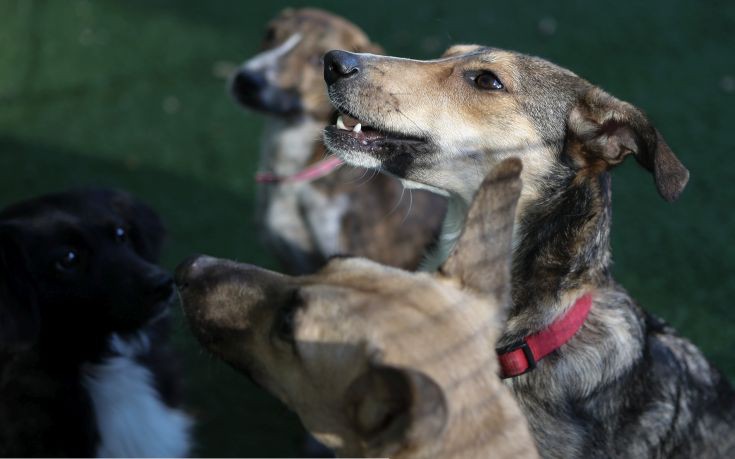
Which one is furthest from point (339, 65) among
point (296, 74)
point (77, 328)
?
point (296, 74)

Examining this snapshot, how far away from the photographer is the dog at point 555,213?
3.04 metres

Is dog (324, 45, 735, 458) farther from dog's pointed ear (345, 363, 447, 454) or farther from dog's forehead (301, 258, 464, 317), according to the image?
dog's pointed ear (345, 363, 447, 454)

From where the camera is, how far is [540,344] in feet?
9.94

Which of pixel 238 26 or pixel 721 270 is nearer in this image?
pixel 721 270

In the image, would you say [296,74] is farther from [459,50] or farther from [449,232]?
[449,232]

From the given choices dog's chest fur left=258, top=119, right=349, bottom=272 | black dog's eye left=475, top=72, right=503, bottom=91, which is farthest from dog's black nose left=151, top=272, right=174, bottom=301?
black dog's eye left=475, top=72, right=503, bottom=91

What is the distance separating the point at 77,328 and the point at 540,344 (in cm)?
190

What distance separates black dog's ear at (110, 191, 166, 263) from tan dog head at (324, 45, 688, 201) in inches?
43.9

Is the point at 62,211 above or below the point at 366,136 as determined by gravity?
below

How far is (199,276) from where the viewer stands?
107 inches

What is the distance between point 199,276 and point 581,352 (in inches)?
57.9

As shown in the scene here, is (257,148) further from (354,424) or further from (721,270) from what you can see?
(354,424)

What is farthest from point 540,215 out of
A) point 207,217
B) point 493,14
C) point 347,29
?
point 493,14

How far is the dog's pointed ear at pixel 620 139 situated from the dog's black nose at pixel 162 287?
1754mm
